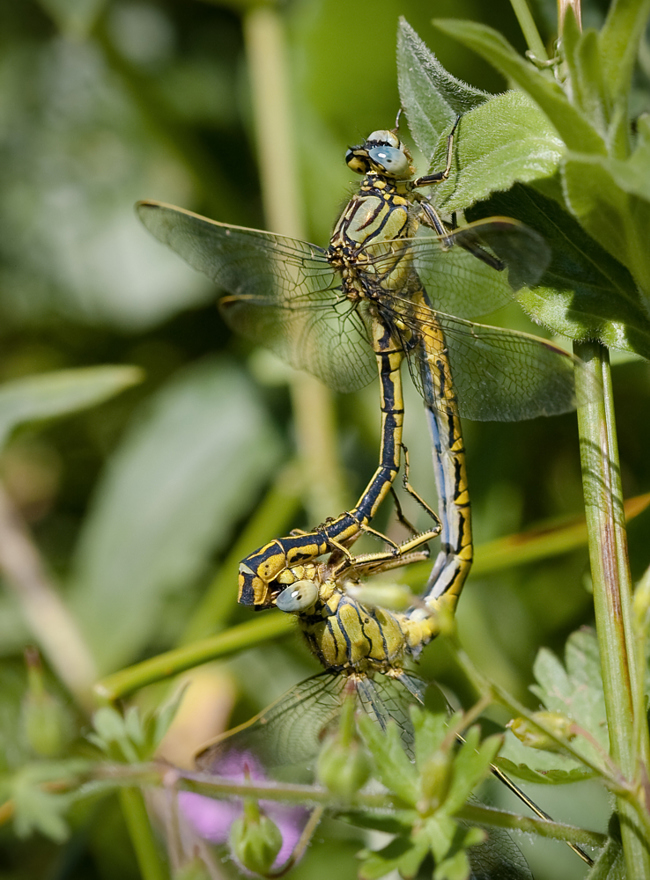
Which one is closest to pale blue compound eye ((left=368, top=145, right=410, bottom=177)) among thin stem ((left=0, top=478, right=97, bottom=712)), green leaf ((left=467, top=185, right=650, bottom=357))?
green leaf ((left=467, top=185, right=650, bottom=357))

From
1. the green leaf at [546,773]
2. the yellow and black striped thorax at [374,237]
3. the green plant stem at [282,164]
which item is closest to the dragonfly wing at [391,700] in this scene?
the green leaf at [546,773]

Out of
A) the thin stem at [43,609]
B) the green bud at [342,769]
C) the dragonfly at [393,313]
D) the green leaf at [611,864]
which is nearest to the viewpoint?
the green bud at [342,769]

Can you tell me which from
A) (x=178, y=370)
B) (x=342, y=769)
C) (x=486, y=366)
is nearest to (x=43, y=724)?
(x=342, y=769)

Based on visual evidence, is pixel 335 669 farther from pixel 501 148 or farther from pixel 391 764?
pixel 501 148

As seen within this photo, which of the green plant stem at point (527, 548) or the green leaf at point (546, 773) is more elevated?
the green plant stem at point (527, 548)

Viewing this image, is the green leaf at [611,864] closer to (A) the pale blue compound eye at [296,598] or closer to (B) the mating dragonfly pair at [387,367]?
(B) the mating dragonfly pair at [387,367]

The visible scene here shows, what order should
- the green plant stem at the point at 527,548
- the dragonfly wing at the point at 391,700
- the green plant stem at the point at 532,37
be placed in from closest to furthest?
the green plant stem at the point at 532,37 → the dragonfly wing at the point at 391,700 → the green plant stem at the point at 527,548
